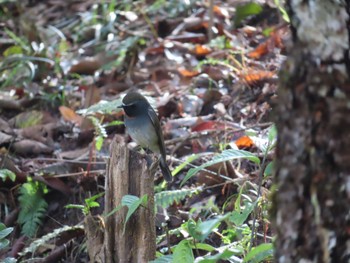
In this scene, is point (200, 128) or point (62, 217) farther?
point (200, 128)

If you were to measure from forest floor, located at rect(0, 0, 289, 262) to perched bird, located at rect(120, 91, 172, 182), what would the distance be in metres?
0.25

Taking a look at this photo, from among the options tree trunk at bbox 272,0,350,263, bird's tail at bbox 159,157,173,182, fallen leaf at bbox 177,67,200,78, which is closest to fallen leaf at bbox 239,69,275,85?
fallen leaf at bbox 177,67,200,78

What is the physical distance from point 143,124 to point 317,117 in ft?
10.1

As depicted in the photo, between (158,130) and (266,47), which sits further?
(266,47)

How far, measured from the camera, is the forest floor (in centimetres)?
490

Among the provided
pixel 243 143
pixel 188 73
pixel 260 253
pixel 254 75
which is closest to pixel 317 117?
pixel 260 253

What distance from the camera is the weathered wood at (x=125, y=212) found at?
372cm

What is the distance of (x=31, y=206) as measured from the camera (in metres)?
5.54

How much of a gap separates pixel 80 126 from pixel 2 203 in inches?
44.3

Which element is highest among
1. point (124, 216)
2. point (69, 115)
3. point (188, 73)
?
point (124, 216)

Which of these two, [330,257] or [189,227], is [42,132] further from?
[330,257]

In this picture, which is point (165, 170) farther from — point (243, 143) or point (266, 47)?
point (266, 47)

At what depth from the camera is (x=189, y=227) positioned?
3.03 meters

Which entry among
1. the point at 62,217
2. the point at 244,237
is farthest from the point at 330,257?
the point at 62,217
